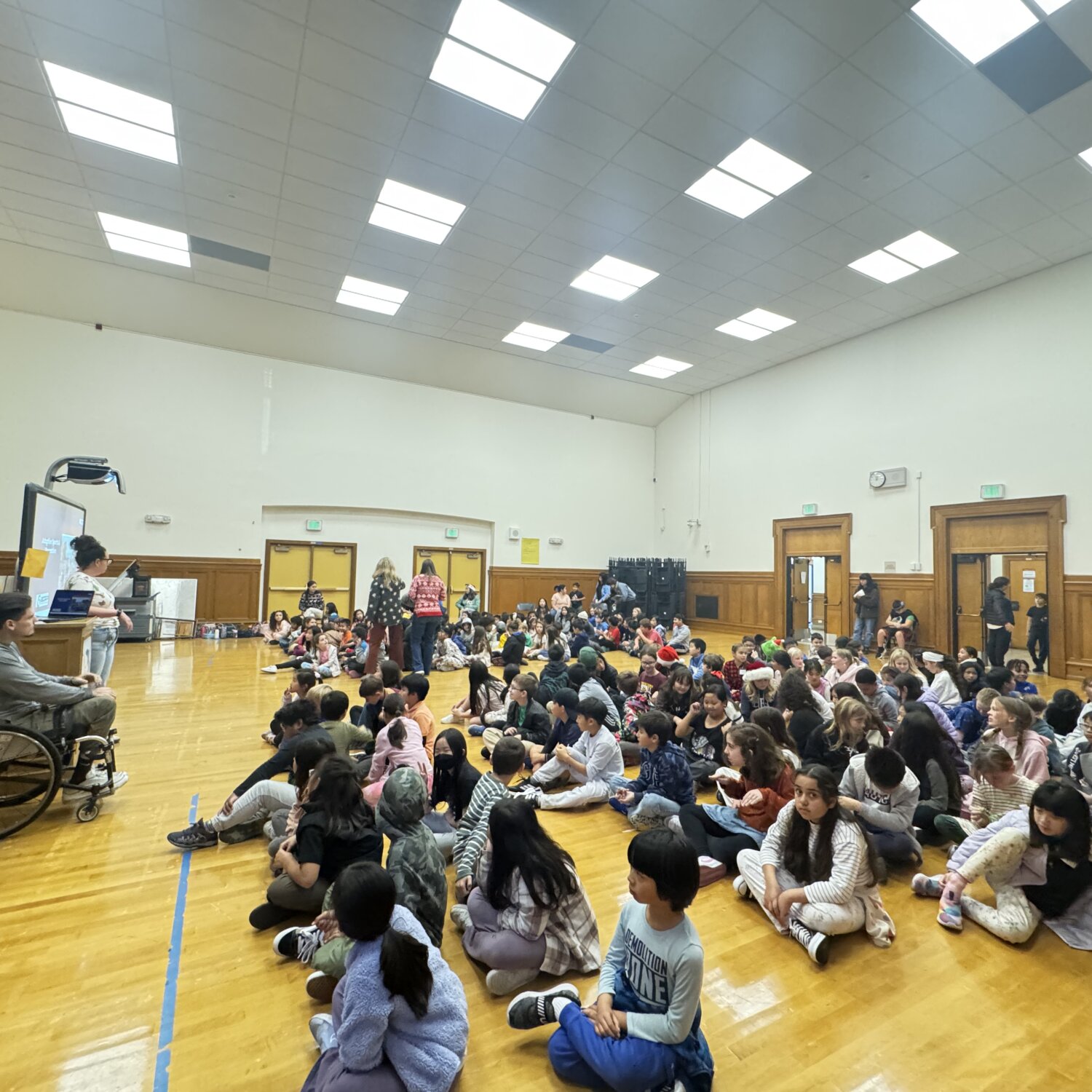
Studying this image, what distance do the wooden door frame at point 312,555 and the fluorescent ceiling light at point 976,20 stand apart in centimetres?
1151

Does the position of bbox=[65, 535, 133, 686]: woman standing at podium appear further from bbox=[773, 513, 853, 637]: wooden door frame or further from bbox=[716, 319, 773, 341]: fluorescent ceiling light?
bbox=[773, 513, 853, 637]: wooden door frame

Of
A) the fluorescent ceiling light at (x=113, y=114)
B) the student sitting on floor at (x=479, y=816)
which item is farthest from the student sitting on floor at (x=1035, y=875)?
the fluorescent ceiling light at (x=113, y=114)

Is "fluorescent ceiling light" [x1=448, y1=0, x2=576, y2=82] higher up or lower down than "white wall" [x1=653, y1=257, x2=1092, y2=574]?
higher up

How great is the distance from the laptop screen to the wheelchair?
110cm

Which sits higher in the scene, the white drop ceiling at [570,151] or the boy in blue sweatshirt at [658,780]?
the white drop ceiling at [570,151]

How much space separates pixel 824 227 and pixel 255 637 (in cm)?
1136

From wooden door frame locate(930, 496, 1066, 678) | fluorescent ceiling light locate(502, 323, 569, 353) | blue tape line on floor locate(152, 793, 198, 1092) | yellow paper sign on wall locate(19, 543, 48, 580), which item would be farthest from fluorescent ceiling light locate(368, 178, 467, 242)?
wooden door frame locate(930, 496, 1066, 678)

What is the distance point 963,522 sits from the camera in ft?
30.7

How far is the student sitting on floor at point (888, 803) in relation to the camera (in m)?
2.80

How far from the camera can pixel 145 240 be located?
8164mm

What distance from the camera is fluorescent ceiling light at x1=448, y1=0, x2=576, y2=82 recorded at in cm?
446

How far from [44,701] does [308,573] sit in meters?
9.45

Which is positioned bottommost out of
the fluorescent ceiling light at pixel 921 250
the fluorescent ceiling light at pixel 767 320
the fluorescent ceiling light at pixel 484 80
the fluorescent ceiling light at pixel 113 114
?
the fluorescent ceiling light at pixel 484 80

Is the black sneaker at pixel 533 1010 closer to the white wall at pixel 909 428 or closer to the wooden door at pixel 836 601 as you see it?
the white wall at pixel 909 428
